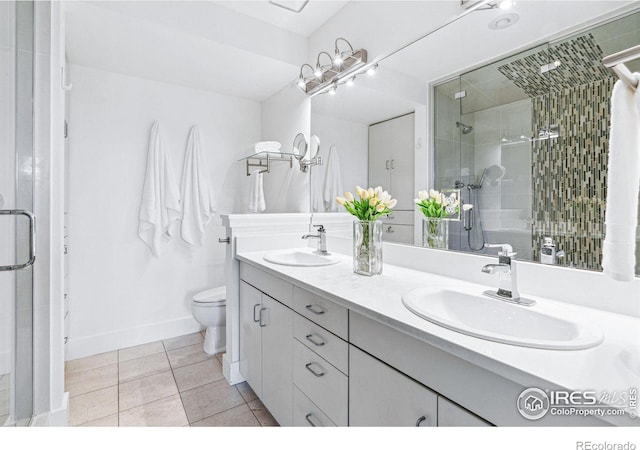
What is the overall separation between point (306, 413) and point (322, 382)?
0.21 meters

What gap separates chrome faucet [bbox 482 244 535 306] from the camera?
3.28 ft

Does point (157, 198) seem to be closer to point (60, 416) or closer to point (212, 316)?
point (212, 316)

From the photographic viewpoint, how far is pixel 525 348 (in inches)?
26.5

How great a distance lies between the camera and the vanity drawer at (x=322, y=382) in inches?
42.2

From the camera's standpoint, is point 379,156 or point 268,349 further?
point 379,156

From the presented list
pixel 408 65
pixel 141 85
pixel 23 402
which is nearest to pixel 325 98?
pixel 408 65

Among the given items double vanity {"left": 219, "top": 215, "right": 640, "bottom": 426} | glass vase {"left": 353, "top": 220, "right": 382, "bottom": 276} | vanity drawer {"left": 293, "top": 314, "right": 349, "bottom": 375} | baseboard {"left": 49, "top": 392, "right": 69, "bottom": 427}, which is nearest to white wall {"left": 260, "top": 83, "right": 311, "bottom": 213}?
double vanity {"left": 219, "top": 215, "right": 640, "bottom": 426}

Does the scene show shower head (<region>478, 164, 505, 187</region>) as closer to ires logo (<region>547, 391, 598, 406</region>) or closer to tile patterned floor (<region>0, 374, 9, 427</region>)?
ires logo (<region>547, 391, 598, 406</region>)

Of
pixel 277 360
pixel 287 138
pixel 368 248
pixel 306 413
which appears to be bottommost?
pixel 306 413

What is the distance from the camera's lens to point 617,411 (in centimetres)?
51

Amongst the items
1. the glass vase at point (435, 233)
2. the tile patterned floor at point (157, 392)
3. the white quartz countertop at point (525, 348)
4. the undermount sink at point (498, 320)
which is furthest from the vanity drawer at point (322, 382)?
the glass vase at point (435, 233)

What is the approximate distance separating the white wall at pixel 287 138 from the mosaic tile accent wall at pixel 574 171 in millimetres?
1595

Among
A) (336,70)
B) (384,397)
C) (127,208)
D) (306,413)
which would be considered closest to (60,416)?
(306,413)

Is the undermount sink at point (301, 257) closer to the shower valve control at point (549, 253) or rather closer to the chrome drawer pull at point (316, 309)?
the chrome drawer pull at point (316, 309)
